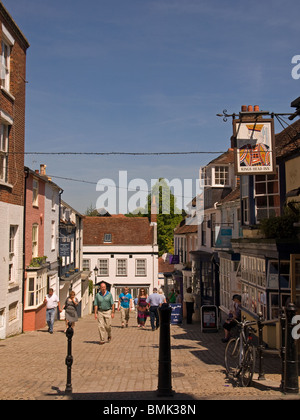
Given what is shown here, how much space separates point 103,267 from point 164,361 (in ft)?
129

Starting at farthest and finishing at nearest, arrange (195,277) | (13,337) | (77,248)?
(77,248)
(195,277)
(13,337)

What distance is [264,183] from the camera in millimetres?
14188

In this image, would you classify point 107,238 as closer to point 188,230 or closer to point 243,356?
point 188,230

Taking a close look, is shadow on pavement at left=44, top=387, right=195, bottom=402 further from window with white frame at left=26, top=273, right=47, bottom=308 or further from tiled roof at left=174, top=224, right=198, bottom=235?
tiled roof at left=174, top=224, right=198, bottom=235

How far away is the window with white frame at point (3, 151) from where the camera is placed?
15216mm

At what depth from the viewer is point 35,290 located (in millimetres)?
18594

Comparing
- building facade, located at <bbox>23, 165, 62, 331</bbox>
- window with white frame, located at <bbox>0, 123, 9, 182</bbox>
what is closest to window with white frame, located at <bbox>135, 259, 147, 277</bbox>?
building facade, located at <bbox>23, 165, 62, 331</bbox>

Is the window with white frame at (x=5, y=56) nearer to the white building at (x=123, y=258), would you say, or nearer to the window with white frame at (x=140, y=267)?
the white building at (x=123, y=258)

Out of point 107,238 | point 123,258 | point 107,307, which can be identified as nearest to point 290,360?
point 107,307

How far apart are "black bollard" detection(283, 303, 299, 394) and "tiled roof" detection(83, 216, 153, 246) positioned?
39.2 metres

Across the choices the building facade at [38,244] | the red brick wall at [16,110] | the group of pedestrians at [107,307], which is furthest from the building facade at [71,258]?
the red brick wall at [16,110]

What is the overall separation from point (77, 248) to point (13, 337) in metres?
20.5
